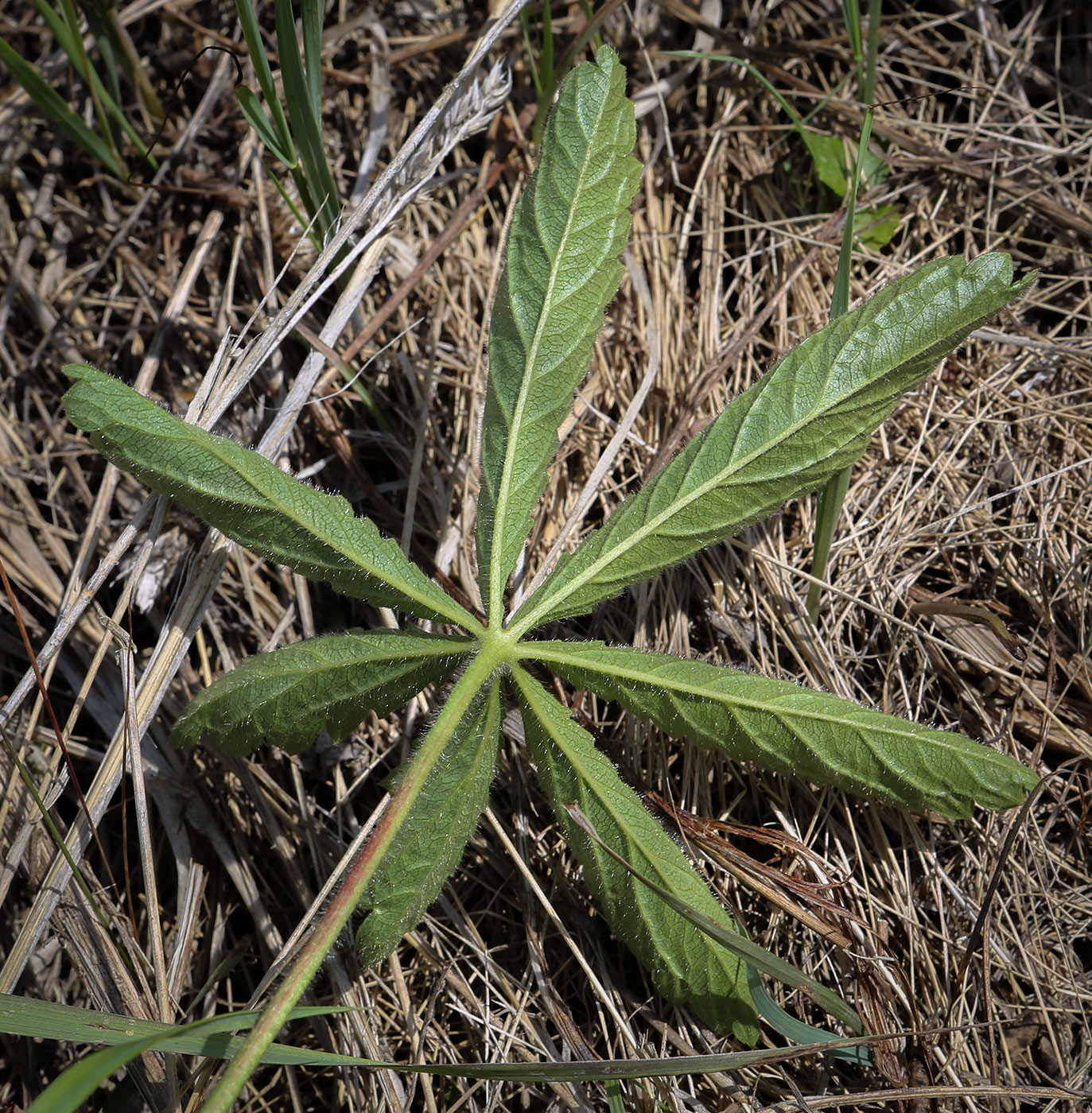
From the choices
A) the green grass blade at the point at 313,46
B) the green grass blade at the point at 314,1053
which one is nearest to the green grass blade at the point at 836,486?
the green grass blade at the point at 314,1053

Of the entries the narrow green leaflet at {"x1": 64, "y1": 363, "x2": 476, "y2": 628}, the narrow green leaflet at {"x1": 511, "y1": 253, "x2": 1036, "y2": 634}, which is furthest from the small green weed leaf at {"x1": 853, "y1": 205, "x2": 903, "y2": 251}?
the narrow green leaflet at {"x1": 64, "y1": 363, "x2": 476, "y2": 628}

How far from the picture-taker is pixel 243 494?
178 cm

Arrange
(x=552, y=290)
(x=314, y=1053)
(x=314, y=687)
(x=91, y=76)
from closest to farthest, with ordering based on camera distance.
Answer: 1. (x=314, y=1053)
2. (x=314, y=687)
3. (x=552, y=290)
4. (x=91, y=76)

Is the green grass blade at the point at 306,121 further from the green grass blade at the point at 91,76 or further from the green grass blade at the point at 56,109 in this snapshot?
the green grass blade at the point at 56,109

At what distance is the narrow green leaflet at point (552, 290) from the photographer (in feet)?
6.29

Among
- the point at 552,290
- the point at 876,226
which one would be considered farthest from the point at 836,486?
the point at 876,226

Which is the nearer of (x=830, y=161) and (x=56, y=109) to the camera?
(x=56, y=109)

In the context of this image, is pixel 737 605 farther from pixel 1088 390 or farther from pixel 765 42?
pixel 765 42

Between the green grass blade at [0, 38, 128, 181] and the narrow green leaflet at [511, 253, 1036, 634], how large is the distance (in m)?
2.01

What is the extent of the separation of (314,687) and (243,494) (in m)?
0.43

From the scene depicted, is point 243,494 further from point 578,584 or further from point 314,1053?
point 314,1053

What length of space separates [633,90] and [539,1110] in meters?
2.94

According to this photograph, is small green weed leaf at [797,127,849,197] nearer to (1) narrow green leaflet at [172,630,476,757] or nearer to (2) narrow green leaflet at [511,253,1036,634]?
(2) narrow green leaflet at [511,253,1036,634]

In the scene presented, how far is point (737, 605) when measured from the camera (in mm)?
2314
